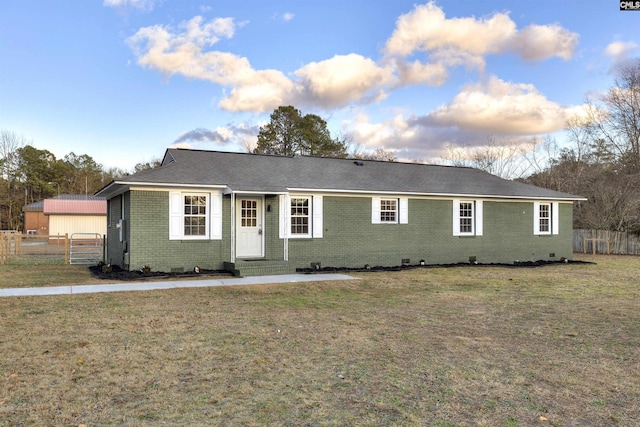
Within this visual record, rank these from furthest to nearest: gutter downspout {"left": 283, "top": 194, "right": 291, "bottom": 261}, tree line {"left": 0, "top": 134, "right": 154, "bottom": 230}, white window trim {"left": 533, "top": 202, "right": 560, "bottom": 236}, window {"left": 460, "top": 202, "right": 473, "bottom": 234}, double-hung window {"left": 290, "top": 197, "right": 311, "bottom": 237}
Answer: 1. tree line {"left": 0, "top": 134, "right": 154, "bottom": 230}
2. white window trim {"left": 533, "top": 202, "right": 560, "bottom": 236}
3. window {"left": 460, "top": 202, "right": 473, "bottom": 234}
4. double-hung window {"left": 290, "top": 197, "right": 311, "bottom": 237}
5. gutter downspout {"left": 283, "top": 194, "right": 291, "bottom": 261}

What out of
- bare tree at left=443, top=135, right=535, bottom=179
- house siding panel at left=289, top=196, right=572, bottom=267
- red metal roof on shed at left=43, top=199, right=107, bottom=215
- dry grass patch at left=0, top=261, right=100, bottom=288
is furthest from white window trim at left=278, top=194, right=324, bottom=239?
bare tree at left=443, top=135, right=535, bottom=179

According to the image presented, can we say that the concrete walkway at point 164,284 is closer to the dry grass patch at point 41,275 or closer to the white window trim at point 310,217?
the dry grass patch at point 41,275

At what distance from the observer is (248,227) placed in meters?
14.6

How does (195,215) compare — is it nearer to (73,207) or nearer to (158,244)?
(158,244)

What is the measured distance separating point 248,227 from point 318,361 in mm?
9807

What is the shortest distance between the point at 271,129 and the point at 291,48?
23.7m

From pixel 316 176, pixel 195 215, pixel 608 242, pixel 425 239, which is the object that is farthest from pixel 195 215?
pixel 608 242

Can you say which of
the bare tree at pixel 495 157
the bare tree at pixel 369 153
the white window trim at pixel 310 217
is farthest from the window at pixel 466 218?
the bare tree at pixel 369 153

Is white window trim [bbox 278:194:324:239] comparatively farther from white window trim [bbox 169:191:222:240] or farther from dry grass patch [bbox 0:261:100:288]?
dry grass patch [bbox 0:261:100:288]

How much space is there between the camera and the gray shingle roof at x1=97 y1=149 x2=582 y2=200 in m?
13.9

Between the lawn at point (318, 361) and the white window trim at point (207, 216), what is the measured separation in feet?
12.2

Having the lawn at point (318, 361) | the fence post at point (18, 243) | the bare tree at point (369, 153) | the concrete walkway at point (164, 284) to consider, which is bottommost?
the lawn at point (318, 361)

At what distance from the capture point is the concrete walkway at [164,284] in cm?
1012

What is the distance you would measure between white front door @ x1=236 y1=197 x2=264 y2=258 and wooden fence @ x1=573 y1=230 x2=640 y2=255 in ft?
62.9
